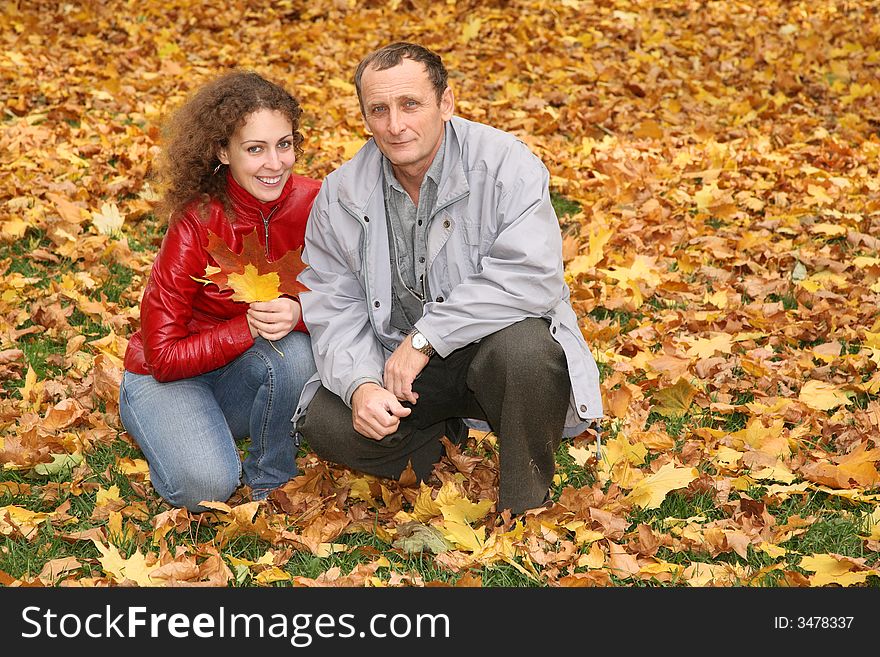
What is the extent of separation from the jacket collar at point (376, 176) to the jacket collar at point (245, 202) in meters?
0.29

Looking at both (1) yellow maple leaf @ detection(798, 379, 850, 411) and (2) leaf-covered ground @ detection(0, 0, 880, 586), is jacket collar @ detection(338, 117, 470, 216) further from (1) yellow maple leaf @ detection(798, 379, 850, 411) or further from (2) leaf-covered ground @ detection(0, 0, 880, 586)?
(1) yellow maple leaf @ detection(798, 379, 850, 411)

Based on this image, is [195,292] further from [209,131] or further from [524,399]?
[524,399]

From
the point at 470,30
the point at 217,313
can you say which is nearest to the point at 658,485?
the point at 217,313

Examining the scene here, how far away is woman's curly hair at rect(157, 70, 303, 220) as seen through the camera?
316 cm

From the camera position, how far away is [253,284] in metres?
3.18

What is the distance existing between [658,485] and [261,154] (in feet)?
5.43

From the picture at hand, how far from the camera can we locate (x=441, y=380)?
3176mm

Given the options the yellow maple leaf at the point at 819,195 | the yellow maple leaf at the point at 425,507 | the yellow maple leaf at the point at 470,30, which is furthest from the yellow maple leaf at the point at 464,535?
the yellow maple leaf at the point at 470,30

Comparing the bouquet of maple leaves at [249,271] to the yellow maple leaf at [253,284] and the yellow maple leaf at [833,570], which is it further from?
the yellow maple leaf at [833,570]

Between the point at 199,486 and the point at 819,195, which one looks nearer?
the point at 199,486

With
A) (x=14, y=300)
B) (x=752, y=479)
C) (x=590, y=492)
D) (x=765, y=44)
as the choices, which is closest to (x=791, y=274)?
(x=752, y=479)

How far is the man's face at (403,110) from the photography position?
9.68 ft

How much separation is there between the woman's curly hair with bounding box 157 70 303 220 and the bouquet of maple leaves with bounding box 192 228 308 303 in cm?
15

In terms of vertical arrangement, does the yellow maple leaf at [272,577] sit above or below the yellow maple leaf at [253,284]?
below
